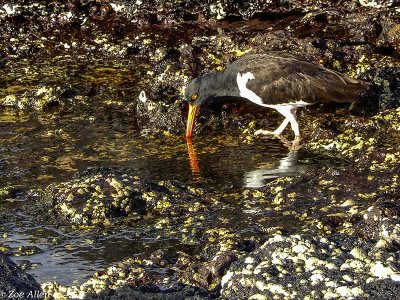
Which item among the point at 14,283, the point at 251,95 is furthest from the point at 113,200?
the point at 14,283

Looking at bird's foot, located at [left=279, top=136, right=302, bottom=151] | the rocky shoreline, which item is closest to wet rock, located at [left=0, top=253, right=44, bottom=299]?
the rocky shoreline

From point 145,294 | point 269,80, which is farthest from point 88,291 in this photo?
point 269,80

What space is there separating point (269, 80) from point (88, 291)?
432cm

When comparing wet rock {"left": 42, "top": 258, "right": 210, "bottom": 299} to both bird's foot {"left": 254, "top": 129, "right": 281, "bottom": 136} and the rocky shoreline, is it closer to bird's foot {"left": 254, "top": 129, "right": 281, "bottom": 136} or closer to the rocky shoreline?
the rocky shoreline

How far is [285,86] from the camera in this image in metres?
8.79

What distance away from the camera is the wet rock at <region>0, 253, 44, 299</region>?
13.3 feet

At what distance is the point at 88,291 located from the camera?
5.05 metres

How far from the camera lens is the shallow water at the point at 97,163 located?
6.33 m

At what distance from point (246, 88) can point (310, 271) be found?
4673 mm

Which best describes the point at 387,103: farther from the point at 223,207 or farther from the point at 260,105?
the point at 223,207

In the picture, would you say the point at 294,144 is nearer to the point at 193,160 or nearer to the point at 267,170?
the point at 267,170

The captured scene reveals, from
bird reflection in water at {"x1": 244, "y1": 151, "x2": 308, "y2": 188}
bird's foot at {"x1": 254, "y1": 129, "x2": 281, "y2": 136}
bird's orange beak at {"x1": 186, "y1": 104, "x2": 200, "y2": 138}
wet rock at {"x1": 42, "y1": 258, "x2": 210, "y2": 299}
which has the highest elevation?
bird's orange beak at {"x1": 186, "y1": 104, "x2": 200, "y2": 138}

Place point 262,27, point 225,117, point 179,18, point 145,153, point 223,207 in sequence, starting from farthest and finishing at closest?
point 179,18 → point 262,27 → point 225,117 → point 145,153 → point 223,207

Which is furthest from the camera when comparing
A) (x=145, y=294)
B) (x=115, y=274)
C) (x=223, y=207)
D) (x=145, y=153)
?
(x=145, y=153)
